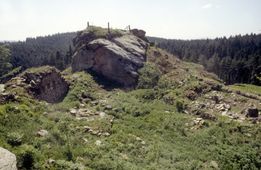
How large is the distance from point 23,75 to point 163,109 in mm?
18690

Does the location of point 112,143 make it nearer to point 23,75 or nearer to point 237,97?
point 23,75

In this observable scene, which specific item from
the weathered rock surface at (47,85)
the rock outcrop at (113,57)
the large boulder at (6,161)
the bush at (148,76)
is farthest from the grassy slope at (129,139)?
the rock outcrop at (113,57)

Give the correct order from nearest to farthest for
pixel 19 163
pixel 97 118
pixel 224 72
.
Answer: pixel 19 163, pixel 97 118, pixel 224 72

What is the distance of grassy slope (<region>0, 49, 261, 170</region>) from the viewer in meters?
20.3

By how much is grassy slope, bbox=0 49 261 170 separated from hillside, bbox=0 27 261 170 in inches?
3.3

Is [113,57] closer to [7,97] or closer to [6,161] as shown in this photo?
[7,97]

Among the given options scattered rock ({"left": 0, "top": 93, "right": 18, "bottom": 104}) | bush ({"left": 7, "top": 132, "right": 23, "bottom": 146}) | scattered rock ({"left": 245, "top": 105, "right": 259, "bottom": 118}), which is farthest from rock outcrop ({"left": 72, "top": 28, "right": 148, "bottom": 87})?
bush ({"left": 7, "top": 132, "right": 23, "bottom": 146})

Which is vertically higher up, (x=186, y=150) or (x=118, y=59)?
(x=118, y=59)

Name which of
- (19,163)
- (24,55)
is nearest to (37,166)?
(19,163)

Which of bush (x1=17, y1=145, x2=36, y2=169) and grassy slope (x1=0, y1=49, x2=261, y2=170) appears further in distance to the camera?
grassy slope (x1=0, y1=49, x2=261, y2=170)

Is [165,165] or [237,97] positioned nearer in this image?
[165,165]

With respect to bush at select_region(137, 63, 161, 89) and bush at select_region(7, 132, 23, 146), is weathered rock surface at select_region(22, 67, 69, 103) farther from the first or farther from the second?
bush at select_region(7, 132, 23, 146)

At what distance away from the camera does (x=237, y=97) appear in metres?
39.2

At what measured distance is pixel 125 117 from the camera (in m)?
34.3
